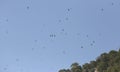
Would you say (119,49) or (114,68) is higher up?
(119,49)

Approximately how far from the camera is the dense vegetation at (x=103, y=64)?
149m

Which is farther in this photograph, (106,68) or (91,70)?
(91,70)

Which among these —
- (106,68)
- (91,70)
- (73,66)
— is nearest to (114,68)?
(106,68)

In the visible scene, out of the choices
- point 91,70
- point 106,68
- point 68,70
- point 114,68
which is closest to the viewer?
point 114,68

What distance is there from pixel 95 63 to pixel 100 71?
1135cm

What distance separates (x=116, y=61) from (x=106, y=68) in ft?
14.5

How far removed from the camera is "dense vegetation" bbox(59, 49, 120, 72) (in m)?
149

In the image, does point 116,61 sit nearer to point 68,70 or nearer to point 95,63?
point 95,63

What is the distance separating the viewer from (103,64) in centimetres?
15200

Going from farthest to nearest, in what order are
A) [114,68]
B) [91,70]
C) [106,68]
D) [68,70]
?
[68,70] < [91,70] < [106,68] < [114,68]

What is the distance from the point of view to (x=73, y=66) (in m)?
169

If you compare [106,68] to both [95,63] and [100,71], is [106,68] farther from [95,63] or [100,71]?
[95,63]

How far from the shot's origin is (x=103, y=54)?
540 ft

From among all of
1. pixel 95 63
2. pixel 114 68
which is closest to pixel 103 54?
pixel 95 63
